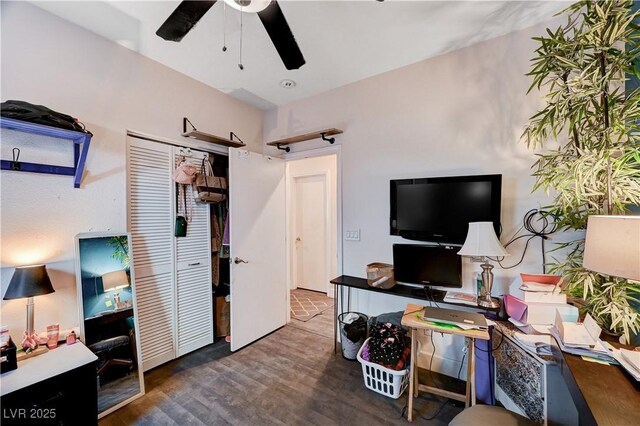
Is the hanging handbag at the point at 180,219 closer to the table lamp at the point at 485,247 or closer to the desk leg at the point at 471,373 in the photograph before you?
the table lamp at the point at 485,247

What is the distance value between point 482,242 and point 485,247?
0.12 feet

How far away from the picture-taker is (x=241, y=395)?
2.01 metres

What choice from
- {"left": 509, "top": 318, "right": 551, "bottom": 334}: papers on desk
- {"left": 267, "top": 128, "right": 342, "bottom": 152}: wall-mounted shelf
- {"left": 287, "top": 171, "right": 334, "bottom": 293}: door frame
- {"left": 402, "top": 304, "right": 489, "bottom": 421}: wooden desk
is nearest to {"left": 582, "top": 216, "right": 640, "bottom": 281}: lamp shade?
{"left": 509, "top": 318, "right": 551, "bottom": 334}: papers on desk

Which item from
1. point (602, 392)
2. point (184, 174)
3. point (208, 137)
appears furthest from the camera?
point (208, 137)

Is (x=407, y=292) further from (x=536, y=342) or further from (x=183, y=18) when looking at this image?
(x=183, y=18)

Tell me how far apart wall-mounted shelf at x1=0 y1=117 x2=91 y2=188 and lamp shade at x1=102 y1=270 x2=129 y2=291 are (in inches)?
27.6

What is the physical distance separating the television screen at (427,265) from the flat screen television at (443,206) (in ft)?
0.34

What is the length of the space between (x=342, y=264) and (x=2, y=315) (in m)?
2.53

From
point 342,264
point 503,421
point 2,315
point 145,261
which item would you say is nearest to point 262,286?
point 342,264

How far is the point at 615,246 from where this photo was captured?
1.00 meters

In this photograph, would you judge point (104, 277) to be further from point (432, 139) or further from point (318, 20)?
point (432, 139)

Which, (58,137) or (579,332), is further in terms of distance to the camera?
(58,137)

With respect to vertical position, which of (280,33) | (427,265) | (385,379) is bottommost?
(385,379)

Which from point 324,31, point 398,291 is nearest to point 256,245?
point 398,291
